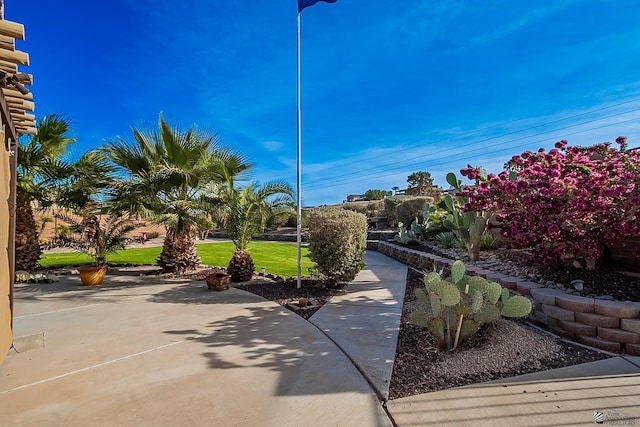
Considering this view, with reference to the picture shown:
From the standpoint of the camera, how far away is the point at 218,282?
269 inches

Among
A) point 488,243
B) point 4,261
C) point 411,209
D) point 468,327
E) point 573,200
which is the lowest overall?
point 468,327

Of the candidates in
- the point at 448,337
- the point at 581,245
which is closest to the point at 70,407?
the point at 448,337

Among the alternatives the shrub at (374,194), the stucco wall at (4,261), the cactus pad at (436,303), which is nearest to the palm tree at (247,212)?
the stucco wall at (4,261)

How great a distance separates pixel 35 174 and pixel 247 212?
613 centimetres

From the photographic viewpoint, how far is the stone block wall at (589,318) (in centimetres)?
346

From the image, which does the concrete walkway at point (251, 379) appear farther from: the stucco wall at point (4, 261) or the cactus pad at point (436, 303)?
the cactus pad at point (436, 303)

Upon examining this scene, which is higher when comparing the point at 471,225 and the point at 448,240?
the point at 471,225

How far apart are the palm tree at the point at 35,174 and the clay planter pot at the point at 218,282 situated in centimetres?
571

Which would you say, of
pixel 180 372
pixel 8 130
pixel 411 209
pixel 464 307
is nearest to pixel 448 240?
pixel 464 307

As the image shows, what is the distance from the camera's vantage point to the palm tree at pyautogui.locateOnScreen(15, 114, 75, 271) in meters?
8.44

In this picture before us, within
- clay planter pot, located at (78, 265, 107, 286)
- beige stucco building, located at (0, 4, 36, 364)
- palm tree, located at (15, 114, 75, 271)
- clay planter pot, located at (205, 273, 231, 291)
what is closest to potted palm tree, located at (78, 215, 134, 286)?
clay planter pot, located at (78, 265, 107, 286)

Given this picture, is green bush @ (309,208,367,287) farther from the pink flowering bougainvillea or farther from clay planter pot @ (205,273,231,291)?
the pink flowering bougainvillea

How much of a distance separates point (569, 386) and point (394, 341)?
165 centimetres

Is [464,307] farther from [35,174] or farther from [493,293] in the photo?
[35,174]
